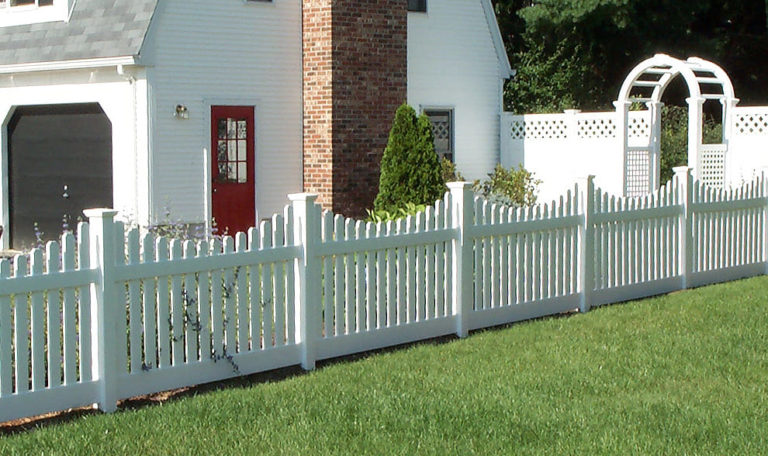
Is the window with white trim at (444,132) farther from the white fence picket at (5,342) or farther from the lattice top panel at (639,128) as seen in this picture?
the white fence picket at (5,342)

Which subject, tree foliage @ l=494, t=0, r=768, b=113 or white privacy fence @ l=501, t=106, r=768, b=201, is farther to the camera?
tree foliage @ l=494, t=0, r=768, b=113

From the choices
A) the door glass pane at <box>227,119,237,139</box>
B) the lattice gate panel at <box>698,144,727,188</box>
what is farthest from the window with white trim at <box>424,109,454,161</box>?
the lattice gate panel at <box>698,144,727,188</box>

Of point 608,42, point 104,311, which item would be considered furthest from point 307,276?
point 608,42

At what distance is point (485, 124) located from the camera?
21.0 metres

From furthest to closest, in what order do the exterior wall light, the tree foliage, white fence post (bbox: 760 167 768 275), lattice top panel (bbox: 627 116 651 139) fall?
the tree foliage → lattice top panel (bbox: 627 116 651 139) → the exterior wall light → white fence post (bbox: 760 167 768 275)

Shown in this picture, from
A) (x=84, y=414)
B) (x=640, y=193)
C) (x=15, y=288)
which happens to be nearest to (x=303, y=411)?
(x=84, y=414)

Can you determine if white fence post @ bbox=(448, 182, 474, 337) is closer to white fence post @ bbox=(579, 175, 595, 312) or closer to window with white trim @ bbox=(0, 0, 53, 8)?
white fence post @ bbox=(579, 175, 595, 312)

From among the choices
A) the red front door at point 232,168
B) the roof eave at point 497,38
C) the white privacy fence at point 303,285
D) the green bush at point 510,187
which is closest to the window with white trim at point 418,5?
the roof eave at point 497,38

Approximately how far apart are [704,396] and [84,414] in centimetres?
405

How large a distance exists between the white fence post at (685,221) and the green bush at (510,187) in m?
7.69

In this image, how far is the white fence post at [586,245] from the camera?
36.0 ft

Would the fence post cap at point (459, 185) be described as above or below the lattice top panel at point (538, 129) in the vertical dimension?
below

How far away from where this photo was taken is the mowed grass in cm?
623

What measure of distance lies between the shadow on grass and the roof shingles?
27.2 ft
